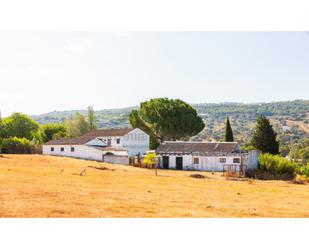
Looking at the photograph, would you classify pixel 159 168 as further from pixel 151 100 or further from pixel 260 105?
pixel 260 105

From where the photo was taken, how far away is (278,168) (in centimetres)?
3372

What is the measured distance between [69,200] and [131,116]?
4215 centimetres

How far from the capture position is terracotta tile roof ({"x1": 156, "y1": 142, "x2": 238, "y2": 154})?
126 feet

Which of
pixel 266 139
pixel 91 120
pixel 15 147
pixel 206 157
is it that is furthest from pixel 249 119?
pixel 206 157

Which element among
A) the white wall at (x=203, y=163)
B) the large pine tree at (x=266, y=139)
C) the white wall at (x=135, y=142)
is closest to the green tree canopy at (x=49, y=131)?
the white wall at (x=135, y=142)

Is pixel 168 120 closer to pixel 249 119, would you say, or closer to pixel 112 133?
pixel 112 133

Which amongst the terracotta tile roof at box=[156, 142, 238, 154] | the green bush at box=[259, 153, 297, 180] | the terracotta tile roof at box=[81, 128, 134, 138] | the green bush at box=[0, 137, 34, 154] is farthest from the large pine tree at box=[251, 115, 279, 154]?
the green bush at box=[0, 137, 34, 154]

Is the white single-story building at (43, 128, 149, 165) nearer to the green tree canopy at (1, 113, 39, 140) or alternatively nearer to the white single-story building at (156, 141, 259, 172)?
the white single-story building at (156, 141, 259, 172)

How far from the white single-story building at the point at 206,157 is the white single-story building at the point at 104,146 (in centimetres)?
367

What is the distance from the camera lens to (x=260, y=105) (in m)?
132

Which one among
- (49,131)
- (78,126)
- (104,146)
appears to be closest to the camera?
(104,146)

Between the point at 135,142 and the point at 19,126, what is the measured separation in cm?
2118
